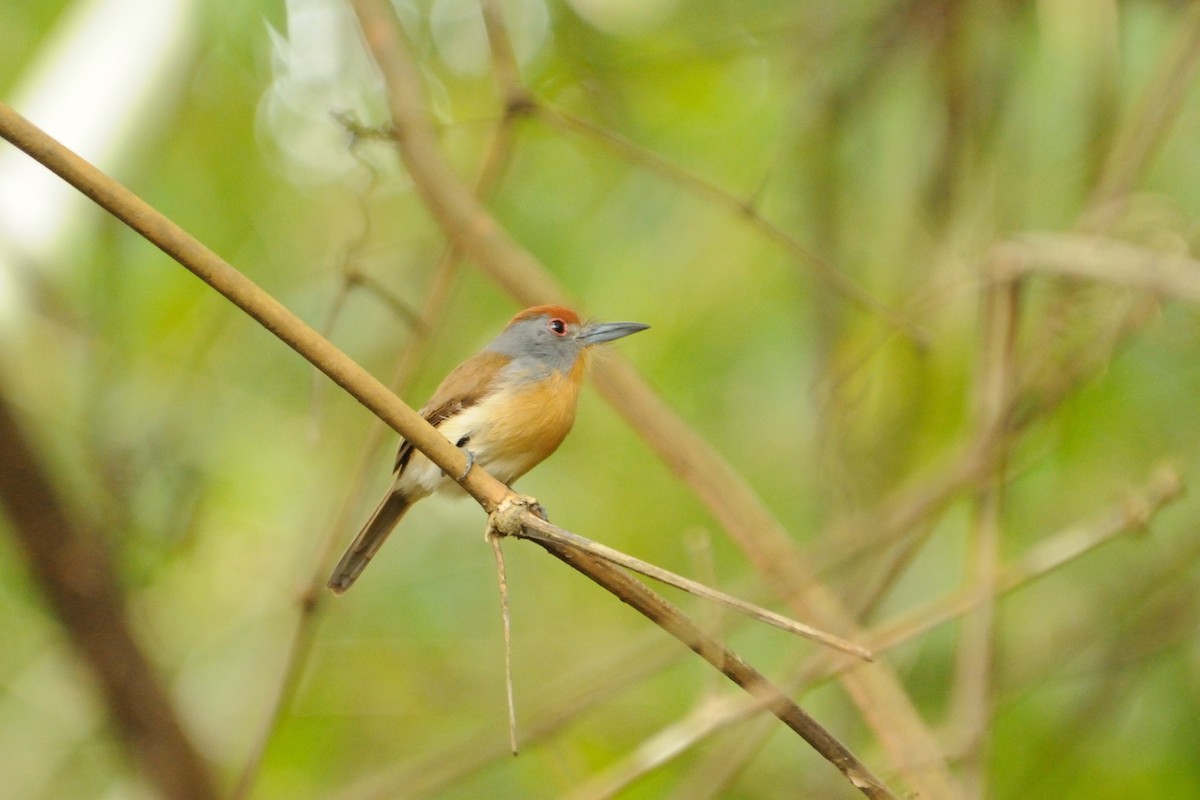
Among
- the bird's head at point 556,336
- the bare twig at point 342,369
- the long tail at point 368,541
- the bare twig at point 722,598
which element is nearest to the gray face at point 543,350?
the bird's head at point 556,336

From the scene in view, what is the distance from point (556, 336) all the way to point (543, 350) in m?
0.06

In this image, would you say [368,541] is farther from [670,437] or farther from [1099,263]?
[1099,263]

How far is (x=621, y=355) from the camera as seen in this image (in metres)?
3.48

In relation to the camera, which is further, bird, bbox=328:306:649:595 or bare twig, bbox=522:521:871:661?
bird, bbox=328:306:649:595

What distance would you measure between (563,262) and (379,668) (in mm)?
1830

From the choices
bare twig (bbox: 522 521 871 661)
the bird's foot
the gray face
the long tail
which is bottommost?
bare twig (bbox: 522 521 871 661)

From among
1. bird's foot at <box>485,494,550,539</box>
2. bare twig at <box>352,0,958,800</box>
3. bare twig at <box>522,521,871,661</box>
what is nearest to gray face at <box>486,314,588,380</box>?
bare twig at <box>352,0,958,800</box>

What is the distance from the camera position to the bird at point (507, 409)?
11.4 ft

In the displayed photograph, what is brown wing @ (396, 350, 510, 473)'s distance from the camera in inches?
143

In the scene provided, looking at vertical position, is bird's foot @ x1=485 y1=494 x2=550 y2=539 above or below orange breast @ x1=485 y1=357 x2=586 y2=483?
below

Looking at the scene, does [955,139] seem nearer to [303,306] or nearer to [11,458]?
[303,306]

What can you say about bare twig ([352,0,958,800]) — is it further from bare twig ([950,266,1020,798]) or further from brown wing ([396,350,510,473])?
brown wing ([396,350,510,473])

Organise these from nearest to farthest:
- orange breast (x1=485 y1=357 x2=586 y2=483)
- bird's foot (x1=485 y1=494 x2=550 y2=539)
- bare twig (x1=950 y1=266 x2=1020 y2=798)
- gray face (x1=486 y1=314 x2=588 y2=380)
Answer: bird's foot (x1=485 y1=494 x2=550 y2=539), bare twig (x1=950 y1=266 x2=1020 y2=798), orange breast (x1=485 y1=357 x2=586 y2=483), gray face (x1=486 y1=314 x2=588 y2=380)

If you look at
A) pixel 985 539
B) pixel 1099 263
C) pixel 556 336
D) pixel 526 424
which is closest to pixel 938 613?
pixel 985 539
